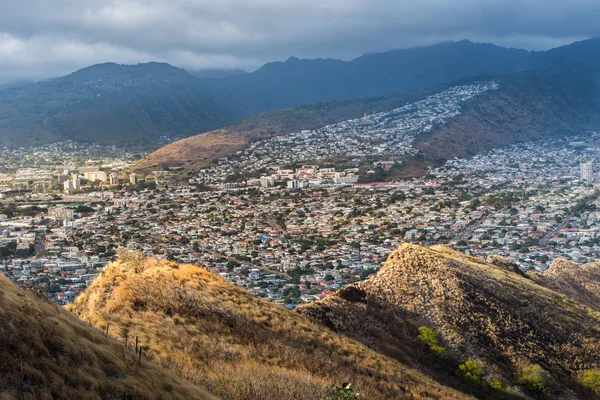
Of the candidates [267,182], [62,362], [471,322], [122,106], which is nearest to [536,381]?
[471,322]

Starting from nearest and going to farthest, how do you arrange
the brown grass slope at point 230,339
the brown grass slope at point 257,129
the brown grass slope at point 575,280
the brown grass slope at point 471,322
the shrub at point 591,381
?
the brown grass slope at point 230,339 → the brown grass slope at point 471,322 → the shrub at point 591,381 → the brown grass slope at point 575,280 → the brown grass slope at point 257,129

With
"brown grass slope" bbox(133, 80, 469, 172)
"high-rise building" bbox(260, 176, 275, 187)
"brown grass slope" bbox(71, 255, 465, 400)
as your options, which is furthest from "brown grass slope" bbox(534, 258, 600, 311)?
"brown grass slope" bbox(133, 80, 469, 172)

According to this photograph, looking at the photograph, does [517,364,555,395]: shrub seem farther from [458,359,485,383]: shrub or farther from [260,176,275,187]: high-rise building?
[260,176,275,187]: high-rise building

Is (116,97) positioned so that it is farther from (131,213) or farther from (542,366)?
(542,366)

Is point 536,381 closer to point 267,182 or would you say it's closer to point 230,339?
point 230,339

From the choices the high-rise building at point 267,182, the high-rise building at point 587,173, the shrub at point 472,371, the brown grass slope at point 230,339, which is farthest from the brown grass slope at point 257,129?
the shrub at point 472,371

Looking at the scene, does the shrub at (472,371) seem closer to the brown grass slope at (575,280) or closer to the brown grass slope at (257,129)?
the brown grass slope at (575,280)

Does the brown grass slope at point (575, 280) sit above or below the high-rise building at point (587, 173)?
below
